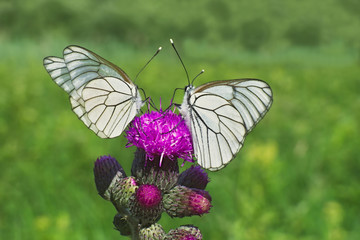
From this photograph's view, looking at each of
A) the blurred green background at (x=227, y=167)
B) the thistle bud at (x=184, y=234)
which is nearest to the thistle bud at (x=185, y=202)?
the thistle bud at (x=184, y=234)

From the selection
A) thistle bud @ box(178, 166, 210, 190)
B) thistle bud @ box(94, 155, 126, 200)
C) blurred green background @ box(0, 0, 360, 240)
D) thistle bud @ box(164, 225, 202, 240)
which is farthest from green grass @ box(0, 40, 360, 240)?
thistle bud @ box(164, 225, 202, 240)

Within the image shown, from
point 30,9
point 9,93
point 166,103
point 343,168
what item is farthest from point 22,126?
point 30,9

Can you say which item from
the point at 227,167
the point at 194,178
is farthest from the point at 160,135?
the point at 227,167

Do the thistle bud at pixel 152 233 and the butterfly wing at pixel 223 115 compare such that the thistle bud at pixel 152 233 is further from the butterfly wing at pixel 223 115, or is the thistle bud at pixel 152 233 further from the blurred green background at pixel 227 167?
the blurred green background at pixel 227 167

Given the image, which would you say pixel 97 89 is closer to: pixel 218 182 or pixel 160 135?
pixel 160 135

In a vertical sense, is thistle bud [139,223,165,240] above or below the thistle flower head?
below

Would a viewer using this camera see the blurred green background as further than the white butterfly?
Yes

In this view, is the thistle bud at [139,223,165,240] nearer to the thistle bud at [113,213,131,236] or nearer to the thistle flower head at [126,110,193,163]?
the thistle bud at [113,213,131,236]
